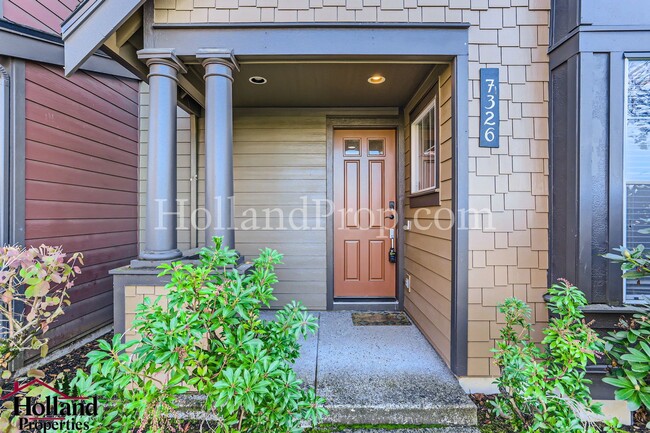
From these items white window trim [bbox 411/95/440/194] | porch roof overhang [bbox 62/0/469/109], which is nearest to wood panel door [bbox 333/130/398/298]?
white window trim [bbox 411/95/440/194]

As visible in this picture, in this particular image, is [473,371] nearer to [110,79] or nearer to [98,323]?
[98,323]

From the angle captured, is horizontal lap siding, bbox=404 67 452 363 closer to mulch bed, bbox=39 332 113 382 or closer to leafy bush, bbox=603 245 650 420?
leafy bush, bbox=603 245 650 420

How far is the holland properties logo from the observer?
1190 mm

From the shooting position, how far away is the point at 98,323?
128 inches

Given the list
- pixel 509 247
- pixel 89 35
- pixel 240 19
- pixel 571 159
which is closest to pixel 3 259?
pixel 89 35

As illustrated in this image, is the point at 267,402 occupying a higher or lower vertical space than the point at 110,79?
lower

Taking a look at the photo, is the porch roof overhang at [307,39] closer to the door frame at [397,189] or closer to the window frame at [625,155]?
the window frame at [625,155]

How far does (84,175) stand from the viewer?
3072 mm

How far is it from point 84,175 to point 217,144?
1726 millimetres

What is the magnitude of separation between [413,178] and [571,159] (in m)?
1.44

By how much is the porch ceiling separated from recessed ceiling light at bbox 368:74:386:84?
0.04m

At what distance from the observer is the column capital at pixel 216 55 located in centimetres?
232

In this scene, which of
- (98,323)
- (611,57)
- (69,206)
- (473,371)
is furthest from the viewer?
(98,323)

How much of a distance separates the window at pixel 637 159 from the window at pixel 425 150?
1.22 m
